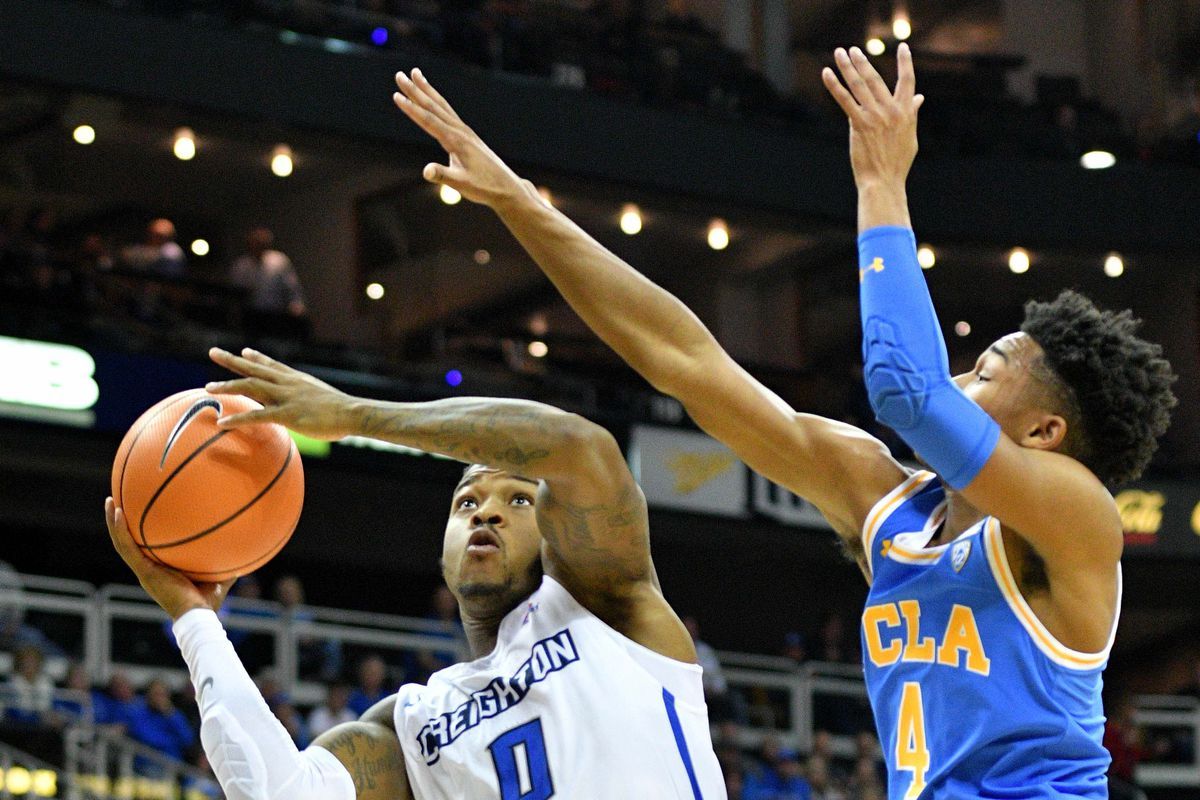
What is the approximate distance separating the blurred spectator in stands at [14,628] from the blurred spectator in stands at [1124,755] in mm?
9378

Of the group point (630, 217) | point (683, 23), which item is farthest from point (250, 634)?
point (683, 23)

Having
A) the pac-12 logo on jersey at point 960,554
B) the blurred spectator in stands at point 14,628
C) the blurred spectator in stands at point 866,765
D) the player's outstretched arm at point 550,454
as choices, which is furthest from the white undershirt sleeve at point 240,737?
the blurred spectator in stands at point 866,765

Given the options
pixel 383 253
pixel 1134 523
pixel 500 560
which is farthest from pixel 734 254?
pixel 500 560

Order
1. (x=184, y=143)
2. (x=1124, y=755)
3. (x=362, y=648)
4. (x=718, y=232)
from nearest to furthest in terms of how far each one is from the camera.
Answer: (x=362, y=648), (x=1124, y=755), (x=184, y=143), (x=718, y=232)

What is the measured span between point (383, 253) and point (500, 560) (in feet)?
66.2

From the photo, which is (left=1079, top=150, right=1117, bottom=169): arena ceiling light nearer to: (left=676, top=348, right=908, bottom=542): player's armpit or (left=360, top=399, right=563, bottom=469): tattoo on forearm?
(left=676, top=348, right=908, bottom=542): player's armpit

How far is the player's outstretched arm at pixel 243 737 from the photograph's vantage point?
12.5ft

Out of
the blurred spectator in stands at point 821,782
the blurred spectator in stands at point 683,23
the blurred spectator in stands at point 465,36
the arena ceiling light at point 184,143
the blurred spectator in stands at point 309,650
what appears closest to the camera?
the blurred spectator in stands at point 309,650

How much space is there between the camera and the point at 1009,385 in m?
3.51

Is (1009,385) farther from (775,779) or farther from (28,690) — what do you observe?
(775,779)

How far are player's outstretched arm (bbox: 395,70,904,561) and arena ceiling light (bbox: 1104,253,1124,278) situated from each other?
22.0 meters

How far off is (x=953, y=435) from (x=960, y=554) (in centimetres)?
33

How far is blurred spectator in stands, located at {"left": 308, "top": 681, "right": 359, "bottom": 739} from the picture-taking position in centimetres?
1228

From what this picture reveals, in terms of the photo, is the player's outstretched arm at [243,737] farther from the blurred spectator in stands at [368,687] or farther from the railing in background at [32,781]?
the blurred spectator in stands at [368,687]
